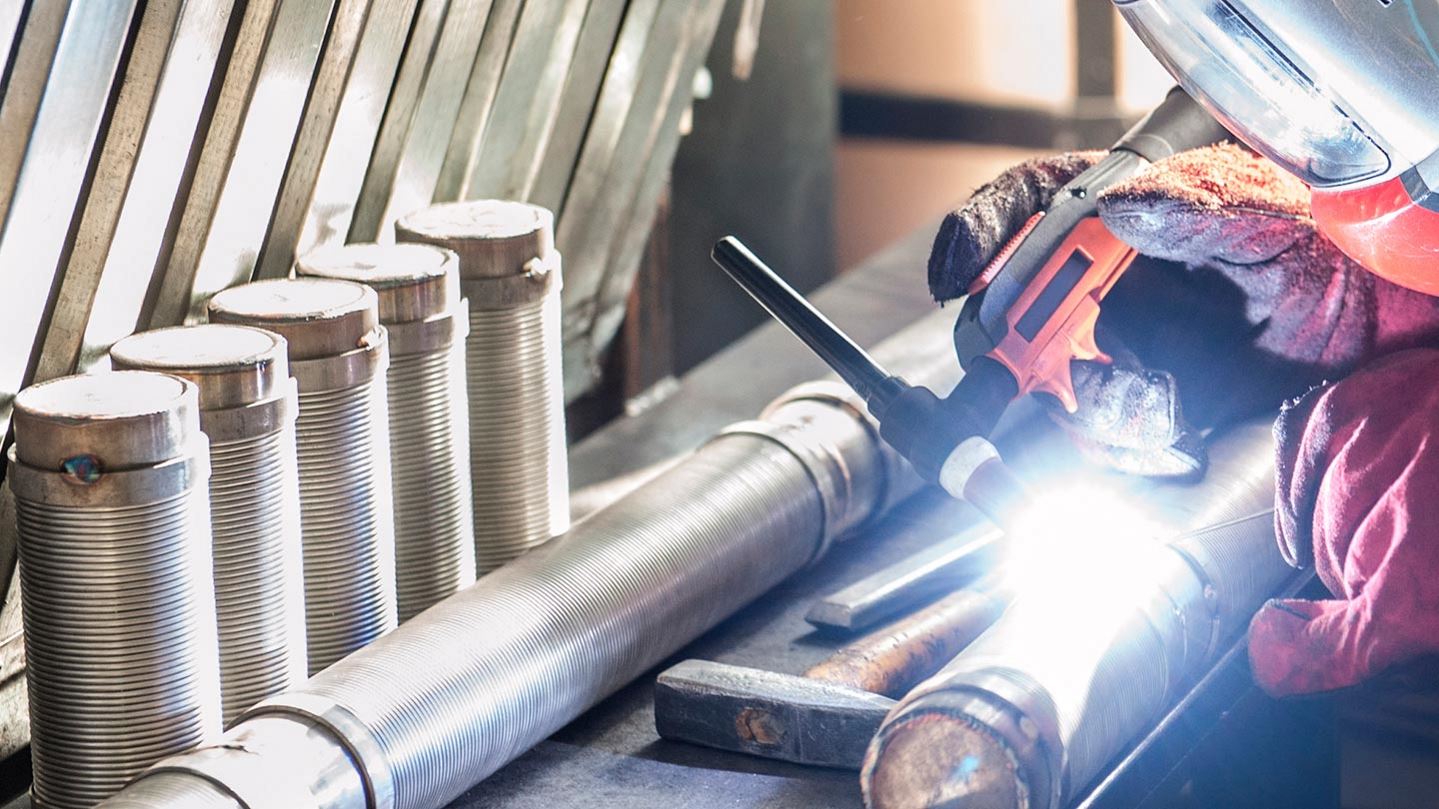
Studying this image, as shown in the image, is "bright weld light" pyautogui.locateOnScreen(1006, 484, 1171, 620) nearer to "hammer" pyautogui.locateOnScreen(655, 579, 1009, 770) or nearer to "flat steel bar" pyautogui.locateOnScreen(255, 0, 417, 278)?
"hammer" pyautogui.locateOnScreen(655, 579, 1009, 770)

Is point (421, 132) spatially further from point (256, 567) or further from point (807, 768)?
point (807, 768)

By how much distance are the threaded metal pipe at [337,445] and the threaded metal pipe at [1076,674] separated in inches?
20.3

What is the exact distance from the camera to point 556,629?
1.68 m

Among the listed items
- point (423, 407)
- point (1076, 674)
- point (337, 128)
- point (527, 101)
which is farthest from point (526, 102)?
point (1076, 674)

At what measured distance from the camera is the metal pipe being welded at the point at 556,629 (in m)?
1.45

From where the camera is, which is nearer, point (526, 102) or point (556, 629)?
point (556, 629)

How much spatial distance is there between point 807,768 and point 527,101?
0.89 m

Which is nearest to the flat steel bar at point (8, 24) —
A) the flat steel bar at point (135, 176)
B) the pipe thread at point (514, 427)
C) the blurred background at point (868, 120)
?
the flat steel bar at point (135, 176)

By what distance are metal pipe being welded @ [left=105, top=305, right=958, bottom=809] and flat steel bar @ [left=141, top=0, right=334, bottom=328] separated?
1.27 ft

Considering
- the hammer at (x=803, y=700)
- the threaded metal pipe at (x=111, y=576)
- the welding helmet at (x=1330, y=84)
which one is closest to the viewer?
the welding helmet at (x=1330, y=84)

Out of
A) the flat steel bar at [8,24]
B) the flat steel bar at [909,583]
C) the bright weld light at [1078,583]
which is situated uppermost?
the flat steel bar at [8,24]

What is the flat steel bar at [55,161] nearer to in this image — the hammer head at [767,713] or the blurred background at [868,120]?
the hammer head at [767,713]

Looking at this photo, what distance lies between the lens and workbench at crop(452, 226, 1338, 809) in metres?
1.60

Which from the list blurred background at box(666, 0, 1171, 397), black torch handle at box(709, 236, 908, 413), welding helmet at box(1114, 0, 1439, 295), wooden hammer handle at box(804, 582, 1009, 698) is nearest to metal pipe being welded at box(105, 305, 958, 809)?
wooden hammer handle at box(804, 582, 1009, 698)
